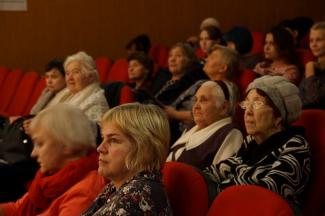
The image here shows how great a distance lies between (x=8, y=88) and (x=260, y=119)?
12.4ft

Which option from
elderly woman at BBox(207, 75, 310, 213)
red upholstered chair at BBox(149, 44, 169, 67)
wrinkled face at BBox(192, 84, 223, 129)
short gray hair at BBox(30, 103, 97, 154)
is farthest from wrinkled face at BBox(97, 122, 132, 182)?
red upholstered chair at BBox(149, 44, 169, 67)

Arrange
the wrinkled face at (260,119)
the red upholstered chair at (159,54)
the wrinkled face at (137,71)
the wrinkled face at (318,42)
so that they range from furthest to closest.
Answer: the red upholstered chair at (159,54) < the wrinkled face at (137,71) < the wrinkled face at (318,42) < the wrinkled face at (260,119)

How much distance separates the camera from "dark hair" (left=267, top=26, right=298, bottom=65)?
13.5ft

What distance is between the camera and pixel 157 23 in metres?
6.63

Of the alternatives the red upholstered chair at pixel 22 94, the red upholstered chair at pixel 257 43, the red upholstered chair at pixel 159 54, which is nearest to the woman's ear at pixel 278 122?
the red upholstered chair at pixel 257 43

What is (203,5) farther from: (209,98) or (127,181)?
(127,181)

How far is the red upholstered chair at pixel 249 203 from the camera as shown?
64.5 inches

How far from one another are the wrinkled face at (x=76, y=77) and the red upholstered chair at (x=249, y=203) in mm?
2382

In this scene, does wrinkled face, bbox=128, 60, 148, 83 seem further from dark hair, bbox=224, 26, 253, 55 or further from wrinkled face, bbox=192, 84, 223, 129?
wrinkled face, bbox=192, 84, 223, 129

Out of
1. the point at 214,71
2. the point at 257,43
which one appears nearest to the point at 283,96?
A: the point at 214,71

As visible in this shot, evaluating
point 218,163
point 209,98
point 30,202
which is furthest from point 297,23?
point 30,202

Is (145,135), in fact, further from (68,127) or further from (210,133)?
(210,133)

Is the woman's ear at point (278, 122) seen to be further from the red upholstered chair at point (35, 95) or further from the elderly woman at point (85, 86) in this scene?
the red upholstered chair at point (35, 95)

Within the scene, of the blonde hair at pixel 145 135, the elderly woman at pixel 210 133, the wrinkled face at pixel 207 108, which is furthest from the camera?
the wrinkled face at pixel 207 108
